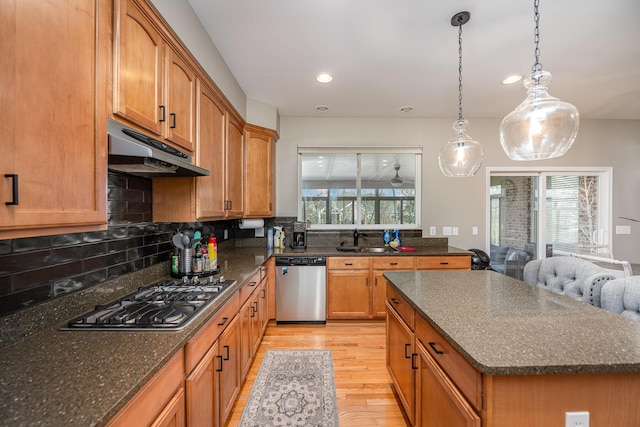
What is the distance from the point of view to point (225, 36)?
216 centimetres

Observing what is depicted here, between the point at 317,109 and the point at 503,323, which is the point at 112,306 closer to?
the point at 503,323

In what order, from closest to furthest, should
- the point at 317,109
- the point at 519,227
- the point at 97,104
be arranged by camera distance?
the point at 97,104 → the point at 317,109 → the point at 519,227

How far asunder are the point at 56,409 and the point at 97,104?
94cm

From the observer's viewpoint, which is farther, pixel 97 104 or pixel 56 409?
pixel 97 104

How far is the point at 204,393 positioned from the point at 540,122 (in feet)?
7.16

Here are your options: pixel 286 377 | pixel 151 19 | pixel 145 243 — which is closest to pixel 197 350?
pixel 145 243

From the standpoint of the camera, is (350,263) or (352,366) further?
(350,263)

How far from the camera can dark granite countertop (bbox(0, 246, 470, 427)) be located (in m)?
0.68

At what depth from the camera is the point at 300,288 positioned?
10.7 feet

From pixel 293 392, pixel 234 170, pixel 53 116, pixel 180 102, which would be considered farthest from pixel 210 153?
pixel 293 392

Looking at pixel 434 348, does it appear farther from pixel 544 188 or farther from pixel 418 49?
pixel 544 188

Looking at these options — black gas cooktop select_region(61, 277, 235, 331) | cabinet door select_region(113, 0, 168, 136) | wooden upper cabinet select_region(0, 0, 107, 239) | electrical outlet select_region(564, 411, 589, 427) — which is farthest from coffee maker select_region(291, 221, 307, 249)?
electrical outlet select_region(564, 411, 589, 427)

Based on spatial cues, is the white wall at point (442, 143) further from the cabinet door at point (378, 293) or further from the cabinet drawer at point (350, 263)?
the cabinet door at point (378, 293)

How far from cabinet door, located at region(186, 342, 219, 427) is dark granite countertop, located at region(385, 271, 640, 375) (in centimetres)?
108
